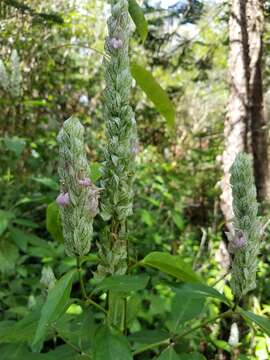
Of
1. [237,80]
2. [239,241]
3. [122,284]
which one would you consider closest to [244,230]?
[239,241]

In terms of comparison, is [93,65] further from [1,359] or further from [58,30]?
[1,359]

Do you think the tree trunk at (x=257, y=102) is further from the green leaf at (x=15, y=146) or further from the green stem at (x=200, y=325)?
the green stem at (x=200, y=325)

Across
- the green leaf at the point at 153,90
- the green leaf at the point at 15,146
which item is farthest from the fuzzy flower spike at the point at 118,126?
the green leaf at the point at 15,146

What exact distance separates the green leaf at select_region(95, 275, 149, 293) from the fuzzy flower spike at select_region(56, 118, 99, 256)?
9 centimetres

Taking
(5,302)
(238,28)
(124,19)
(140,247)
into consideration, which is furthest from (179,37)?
(124,19)

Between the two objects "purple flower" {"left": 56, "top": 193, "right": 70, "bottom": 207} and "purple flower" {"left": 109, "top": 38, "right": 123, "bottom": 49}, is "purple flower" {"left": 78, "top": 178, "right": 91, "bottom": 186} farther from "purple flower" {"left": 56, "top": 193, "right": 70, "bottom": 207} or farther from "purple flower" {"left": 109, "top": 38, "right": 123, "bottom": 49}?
"purple flower" {"left": 109, "top": 38, "right": 123, "bottom": 49}

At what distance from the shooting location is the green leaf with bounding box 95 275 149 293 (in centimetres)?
98

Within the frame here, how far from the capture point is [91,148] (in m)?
6.39

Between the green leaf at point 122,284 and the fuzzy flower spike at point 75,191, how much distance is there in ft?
0.29

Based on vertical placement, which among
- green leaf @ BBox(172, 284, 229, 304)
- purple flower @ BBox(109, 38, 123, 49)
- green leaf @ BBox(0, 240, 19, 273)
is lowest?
green leaf @ BBox(0, 240, 19, 273)

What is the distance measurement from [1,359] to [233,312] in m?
0.64

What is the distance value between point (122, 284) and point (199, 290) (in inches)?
7.4

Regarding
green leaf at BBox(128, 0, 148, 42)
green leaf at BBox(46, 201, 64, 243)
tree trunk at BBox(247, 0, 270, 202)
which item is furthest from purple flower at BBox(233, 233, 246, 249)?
tree trunk at BBox(247, 0, 270, 202)

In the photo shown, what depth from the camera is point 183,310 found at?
1.34 meters
